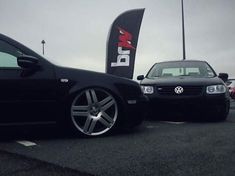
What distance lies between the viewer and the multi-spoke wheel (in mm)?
4852

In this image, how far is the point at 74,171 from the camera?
3064 millimetres

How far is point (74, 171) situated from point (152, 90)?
13.6 ft

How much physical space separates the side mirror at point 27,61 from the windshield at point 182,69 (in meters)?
3.87

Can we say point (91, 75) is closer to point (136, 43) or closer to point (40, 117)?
point (40, 117)

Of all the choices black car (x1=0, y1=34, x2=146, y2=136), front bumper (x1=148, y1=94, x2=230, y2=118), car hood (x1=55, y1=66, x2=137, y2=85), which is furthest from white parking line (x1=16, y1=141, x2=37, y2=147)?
front bumper (x1=148, y1=94, x2=230, y2=118)

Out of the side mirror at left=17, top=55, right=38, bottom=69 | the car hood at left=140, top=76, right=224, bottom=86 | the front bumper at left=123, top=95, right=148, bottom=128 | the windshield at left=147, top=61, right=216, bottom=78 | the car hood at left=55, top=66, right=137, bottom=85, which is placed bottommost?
the front bumper at left=123, top=95, right=148, bottom=128

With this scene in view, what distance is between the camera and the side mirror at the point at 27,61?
452cm

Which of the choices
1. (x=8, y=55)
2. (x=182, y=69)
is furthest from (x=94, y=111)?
(x=182, y=69)

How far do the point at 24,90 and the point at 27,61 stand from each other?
0.35 meters

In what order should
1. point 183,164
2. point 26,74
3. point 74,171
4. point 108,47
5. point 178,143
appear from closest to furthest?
point 74,171 < point 183,164 < point 178,143 < point 26,74 < point 108,47

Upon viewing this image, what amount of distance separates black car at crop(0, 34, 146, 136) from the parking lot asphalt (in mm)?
243

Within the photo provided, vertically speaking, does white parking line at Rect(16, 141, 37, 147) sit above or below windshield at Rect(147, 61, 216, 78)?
below

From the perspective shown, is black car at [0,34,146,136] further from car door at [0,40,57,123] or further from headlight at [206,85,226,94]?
headlight at [206,85,226,94]

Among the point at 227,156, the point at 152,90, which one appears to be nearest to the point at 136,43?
the point at 152,90
